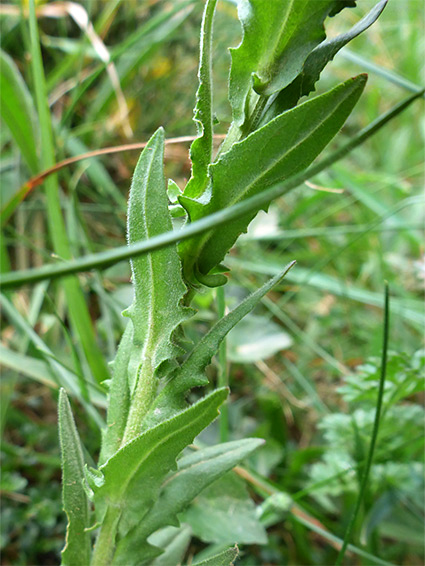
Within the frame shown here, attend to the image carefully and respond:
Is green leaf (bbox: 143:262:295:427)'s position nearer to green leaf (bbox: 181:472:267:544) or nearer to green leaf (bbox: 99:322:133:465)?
green leaf (bbox: 99:322:133:465)

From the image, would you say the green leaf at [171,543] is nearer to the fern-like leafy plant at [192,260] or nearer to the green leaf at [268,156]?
the fern-like leafy plant at [192,260]

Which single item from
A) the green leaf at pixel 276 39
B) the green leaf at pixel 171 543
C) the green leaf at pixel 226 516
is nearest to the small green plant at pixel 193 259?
the green leaf at pixel 276 39

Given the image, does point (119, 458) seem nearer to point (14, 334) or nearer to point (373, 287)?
point (14, 334)

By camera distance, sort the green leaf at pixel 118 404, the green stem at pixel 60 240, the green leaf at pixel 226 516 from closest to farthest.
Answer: the green leaf at pixel 118 404 < the green leaf at pixel 226 516 < the green stem at pixel 60 240

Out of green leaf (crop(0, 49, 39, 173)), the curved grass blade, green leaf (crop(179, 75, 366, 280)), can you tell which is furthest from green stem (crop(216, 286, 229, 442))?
green leaf (crop(0, 49, 39, 173))

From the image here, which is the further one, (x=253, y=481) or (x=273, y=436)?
(x=273, y=436)

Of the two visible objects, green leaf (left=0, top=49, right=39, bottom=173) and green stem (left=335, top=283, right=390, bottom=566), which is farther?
green leaf (left=0, top=49, right=39, bottom=173)

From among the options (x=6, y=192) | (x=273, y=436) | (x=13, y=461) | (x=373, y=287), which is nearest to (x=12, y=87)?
(x=6, y=192)

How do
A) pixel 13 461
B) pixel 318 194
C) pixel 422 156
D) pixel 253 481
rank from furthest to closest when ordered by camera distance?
1. pixel 422 156
2. pixel 318 194
3. pixel 13 461
4. pixel 253 481
